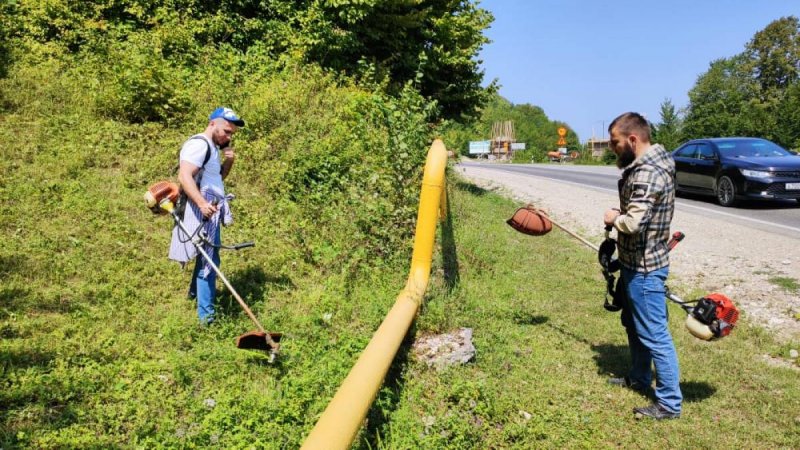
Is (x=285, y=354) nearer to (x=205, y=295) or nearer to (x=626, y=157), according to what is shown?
(x=205, y=295)

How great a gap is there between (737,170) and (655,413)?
1031 cm

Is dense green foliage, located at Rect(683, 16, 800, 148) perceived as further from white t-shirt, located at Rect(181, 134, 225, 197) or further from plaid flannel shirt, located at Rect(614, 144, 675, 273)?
white t-shirt, located at Rect(181, 134, 225, 197)

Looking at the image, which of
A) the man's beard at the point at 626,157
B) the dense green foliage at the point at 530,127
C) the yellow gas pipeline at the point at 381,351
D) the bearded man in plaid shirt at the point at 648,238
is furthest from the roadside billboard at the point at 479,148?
the bearded man in plaid shirt at the point at 648,238

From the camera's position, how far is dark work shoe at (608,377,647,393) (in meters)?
4.20

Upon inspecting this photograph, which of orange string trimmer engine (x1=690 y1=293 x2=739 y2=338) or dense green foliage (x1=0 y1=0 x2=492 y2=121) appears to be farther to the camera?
dense green foliage (x1=0 y1=0 x2=492 y2=121)

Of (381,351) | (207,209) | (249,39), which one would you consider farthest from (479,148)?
Answer: (381,351)

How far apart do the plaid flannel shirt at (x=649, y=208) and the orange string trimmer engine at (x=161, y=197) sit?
3386 mm

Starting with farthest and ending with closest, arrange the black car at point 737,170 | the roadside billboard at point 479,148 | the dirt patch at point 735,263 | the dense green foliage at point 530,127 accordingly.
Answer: the dense green foliage at point 530,127 → the roadside billboard at point 479,148 → the black car at point 737,170 → the dirt patch at point 735,263

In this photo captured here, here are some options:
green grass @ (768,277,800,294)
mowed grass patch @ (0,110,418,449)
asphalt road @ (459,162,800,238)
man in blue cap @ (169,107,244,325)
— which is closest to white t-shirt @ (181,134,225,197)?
man in blue cap @ (169,107,244,325)

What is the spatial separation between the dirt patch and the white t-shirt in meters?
5.57

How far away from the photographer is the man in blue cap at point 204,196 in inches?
172

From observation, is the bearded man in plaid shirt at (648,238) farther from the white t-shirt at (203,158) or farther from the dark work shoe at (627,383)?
the white t-shirt at (203,158)

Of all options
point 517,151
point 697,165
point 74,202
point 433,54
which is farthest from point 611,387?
point 517,151

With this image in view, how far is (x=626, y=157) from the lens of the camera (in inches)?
155
